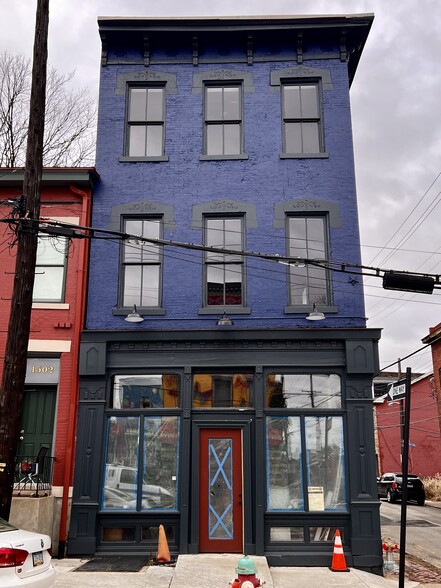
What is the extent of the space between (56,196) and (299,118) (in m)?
5.98

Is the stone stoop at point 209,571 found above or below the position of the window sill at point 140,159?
below

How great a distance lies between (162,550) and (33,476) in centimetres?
295

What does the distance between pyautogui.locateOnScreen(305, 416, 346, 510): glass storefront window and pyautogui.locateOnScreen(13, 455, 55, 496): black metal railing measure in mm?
5267

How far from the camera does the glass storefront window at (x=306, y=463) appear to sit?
11844 millimetres

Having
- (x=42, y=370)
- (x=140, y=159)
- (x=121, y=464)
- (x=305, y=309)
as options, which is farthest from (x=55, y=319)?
(x=305, y=309)

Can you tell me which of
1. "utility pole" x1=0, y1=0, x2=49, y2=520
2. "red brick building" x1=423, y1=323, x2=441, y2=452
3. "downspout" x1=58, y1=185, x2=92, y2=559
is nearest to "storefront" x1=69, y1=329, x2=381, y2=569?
"downspout" x1=58, y1=185, x2=92, y2=559

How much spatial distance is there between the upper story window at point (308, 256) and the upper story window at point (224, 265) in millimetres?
1143

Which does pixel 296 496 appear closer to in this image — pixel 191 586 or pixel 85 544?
pixel 191 586

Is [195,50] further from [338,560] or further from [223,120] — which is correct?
[338,560]

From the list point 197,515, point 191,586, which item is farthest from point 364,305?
point 191,586

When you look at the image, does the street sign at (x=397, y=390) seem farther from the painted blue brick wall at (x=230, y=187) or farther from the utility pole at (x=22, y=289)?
the utility pole at (x=22, y=289)

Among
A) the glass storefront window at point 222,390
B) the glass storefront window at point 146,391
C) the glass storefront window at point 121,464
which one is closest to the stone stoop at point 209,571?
the glass storefront window at point 121,464

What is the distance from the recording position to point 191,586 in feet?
30.7

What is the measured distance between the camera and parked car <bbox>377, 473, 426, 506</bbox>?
27.0 m
